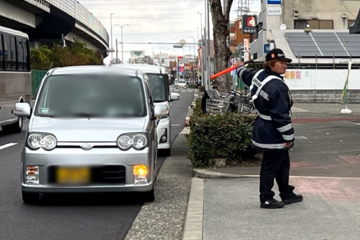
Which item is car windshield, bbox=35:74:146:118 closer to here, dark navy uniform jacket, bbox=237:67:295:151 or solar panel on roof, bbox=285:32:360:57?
dark navy uniform jacket, bbox=237:67:295:151

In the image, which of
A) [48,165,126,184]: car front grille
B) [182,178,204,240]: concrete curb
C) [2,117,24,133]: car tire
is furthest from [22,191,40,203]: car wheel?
[2,117,24,133]: car tire

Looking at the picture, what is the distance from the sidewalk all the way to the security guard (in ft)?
1.29

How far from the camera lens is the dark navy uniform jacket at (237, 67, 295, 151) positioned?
6.82 meters

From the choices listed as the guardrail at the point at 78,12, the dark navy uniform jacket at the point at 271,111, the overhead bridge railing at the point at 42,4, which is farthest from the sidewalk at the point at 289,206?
the guardrail at the point at 78,12

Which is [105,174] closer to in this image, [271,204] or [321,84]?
[271,204]

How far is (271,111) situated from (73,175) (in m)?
2.55

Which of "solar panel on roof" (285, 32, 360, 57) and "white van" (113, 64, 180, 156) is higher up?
"solar panel on roof" (285, 32, 360, 57)

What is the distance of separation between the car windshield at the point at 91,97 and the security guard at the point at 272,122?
1.93m

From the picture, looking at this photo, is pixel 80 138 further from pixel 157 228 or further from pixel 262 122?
pixel 262 122

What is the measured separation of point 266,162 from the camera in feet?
23.4

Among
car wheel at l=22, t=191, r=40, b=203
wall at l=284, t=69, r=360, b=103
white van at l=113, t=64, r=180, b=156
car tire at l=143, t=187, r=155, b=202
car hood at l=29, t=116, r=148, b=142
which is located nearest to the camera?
car hood at l=29, t=116, r=148, b=142

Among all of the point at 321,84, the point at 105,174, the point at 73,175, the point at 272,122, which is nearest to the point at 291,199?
the point at 272,122

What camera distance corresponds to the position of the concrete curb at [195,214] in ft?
20.1

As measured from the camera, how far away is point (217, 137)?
995cm
